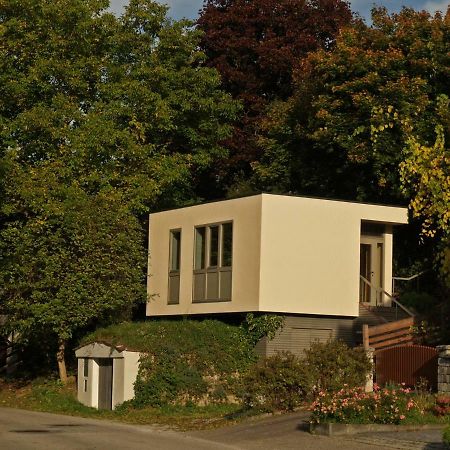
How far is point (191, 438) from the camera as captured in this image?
24.1m

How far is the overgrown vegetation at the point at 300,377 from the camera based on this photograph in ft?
87.0

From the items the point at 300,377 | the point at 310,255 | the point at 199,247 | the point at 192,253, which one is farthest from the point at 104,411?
the point at 310,255

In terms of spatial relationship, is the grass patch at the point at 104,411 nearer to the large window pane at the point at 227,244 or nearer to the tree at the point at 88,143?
the tree at the point at 88,143

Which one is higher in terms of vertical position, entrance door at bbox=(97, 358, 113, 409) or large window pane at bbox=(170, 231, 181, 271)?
large window pane at bbox=(170, 231, 181, 271)

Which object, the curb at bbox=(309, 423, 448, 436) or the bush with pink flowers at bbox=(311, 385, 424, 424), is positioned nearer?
the curb at bbox=(309, 423, 448, 436)

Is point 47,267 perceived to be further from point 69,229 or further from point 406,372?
point 406,372

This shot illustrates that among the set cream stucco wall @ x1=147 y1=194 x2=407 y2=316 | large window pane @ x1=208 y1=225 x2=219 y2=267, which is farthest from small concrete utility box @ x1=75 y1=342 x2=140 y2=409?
large window pane @ x1=208 y1=225 x2=219 y2=267

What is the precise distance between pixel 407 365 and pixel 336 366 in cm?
220

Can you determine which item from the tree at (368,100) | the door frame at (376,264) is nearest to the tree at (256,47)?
the tree at (368,100)

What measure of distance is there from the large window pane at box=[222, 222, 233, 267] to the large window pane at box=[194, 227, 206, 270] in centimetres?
109

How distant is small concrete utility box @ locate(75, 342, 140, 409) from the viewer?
30625 mm

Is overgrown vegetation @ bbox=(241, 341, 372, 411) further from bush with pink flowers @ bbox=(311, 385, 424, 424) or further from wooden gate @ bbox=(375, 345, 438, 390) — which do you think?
bush with pink flowers @ bbox=(311, 385, 424, 424)

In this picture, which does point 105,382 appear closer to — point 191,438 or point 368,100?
point 191,438

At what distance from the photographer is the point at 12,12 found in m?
38.5
